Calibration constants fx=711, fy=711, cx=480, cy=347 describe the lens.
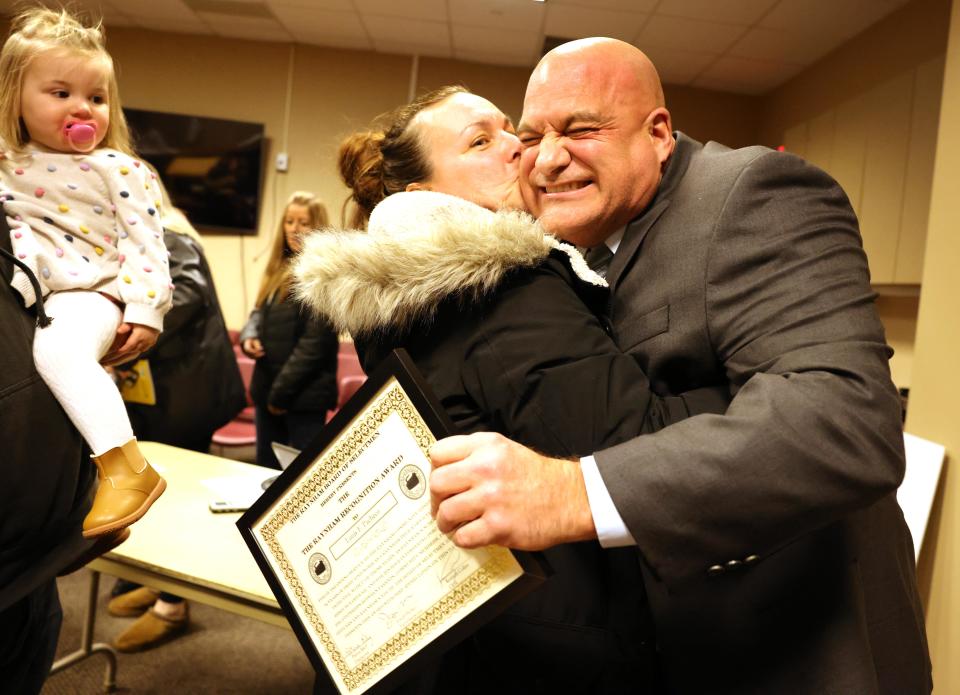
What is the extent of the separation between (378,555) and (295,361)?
8.42ft

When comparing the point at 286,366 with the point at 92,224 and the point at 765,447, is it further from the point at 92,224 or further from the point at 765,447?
the point at 765,447

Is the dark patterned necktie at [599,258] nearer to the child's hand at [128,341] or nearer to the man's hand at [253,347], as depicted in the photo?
the child's hand at [128,341]

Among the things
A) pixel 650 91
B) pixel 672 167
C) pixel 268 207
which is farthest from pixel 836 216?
pixel 268 207

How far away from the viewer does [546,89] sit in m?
1.11

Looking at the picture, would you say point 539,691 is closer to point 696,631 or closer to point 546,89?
point 696,631

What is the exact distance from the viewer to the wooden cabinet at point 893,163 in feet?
13.3

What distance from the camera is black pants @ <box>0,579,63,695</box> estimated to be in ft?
3.61

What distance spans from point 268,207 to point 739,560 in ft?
21.2

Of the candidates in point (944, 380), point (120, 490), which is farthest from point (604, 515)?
point (944, 380)

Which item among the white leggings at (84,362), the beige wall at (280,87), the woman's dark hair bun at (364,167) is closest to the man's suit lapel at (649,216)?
the woman's dark hair bun at (364,167)

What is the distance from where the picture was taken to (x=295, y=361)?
326 centimetres

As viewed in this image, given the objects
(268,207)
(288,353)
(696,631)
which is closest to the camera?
(696,631)

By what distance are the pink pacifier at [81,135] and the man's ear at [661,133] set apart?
930 millimetres

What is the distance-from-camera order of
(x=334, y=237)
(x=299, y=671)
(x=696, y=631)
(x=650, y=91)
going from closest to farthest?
(x=696, y=631)
(x=334, y=237)
(x=650, y=91)
(x=299, y=671)
